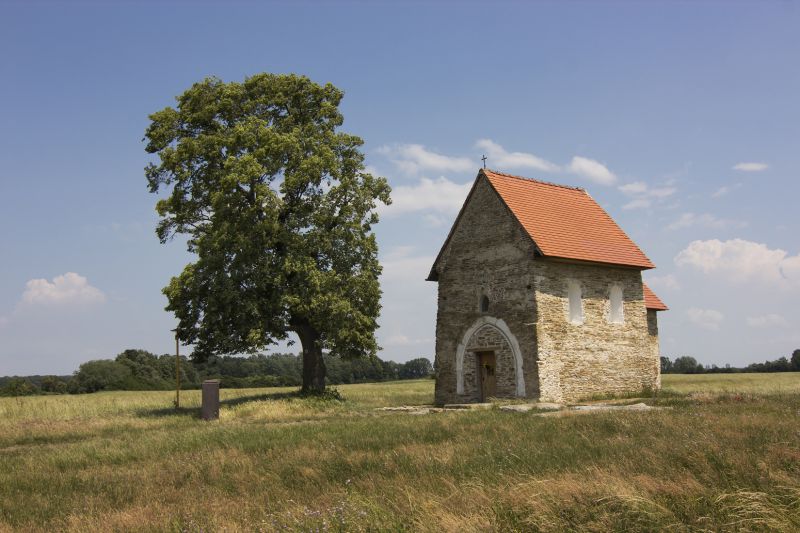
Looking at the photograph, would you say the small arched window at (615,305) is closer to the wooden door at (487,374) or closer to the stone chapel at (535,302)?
the stone chapel at (535,302)

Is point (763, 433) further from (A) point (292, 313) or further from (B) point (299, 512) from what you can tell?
(A) point (292, 313)

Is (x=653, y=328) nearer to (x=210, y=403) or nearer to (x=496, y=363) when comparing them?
(x=496, y=363)

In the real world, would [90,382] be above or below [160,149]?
below

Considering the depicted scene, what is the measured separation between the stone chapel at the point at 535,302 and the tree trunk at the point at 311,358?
6.03 meters

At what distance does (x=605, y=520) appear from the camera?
6.77 meters

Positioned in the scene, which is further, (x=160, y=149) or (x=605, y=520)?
(x=160, y=149)

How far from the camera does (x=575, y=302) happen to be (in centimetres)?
2744

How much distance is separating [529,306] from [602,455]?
16.1m

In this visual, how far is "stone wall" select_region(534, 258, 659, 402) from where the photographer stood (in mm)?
25750

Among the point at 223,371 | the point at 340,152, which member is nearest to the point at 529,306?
the point at 340,152

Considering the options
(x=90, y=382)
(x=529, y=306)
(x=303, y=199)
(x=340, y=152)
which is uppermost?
(x=340, y=152)

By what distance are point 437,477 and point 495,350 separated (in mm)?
18083

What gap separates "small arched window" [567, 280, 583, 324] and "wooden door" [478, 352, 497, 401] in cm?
376

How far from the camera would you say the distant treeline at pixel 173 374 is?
2384 inches
